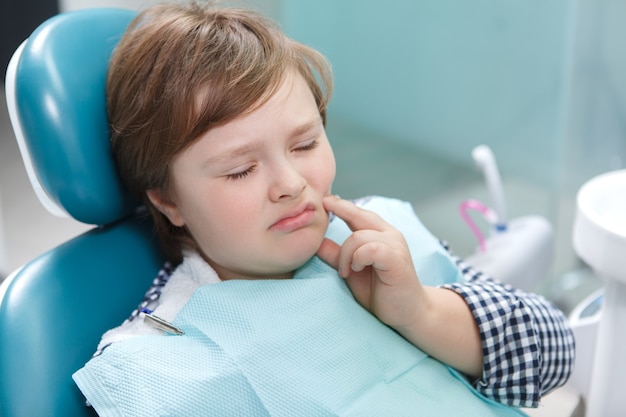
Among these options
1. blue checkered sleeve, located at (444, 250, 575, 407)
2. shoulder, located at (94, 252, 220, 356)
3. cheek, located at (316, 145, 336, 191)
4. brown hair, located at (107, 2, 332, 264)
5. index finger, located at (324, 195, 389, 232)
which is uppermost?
brown hair, located at (107, 2, 332, 264)

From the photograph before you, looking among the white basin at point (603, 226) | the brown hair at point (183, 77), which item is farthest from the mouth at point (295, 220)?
the white basin at point (603, 226)

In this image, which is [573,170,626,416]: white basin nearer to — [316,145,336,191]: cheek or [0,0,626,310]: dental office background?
[316,145,336,191]: cheek

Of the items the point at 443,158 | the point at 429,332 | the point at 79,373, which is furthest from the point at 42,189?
the point at 443,158

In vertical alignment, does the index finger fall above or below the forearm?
above

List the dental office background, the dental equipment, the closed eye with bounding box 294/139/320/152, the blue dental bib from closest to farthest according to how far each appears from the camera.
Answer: the blue dental bib → the closed eye with bounding box 294/139/320/152 → the dental equipment → the dental office background

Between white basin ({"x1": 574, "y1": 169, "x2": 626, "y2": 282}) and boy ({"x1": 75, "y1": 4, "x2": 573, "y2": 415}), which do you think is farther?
white basin ({"x1": 574, "y1": 169, "x2": 626, "y2": 282})

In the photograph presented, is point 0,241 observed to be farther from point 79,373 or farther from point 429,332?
point 429,332

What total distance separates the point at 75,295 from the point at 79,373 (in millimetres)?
125

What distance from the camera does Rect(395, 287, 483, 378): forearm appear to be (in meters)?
0.94

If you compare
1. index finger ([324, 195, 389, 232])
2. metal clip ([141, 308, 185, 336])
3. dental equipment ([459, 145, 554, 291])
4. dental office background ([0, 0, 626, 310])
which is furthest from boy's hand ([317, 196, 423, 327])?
dental office background ([0, 0, 626, 310])

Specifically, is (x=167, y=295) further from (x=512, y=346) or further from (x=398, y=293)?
(x=512, y=346)

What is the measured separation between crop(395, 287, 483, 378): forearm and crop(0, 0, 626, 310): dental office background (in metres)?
1.05

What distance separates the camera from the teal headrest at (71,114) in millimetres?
896

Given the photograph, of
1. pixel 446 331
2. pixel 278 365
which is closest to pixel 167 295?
pixel 278 365
